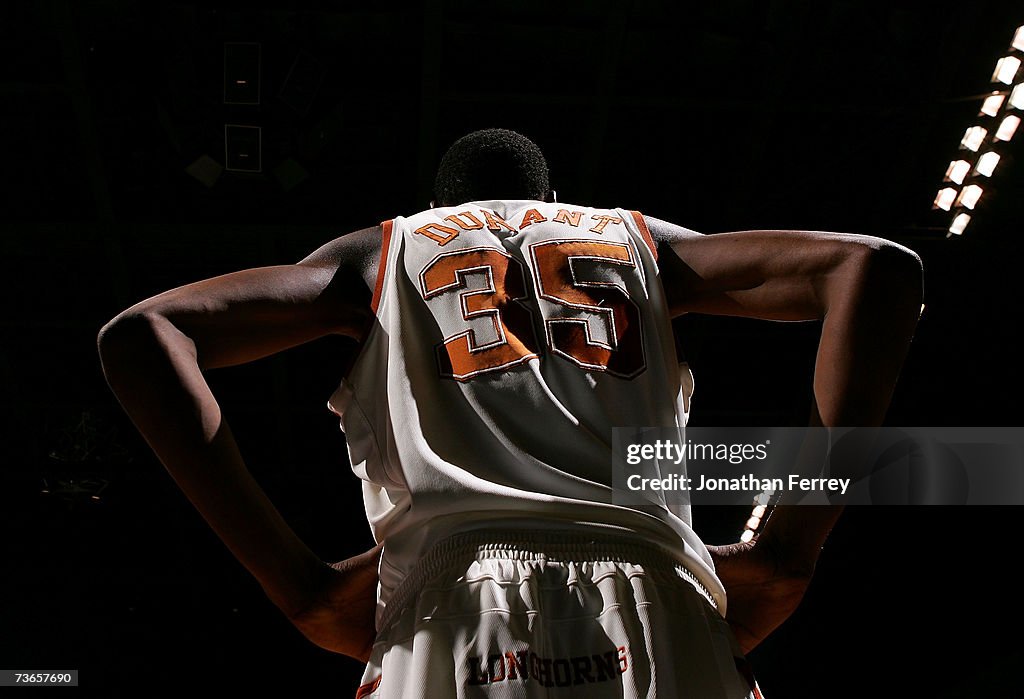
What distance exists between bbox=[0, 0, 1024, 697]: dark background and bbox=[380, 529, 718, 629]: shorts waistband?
4425 mm

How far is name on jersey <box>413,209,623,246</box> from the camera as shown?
1.37 meters

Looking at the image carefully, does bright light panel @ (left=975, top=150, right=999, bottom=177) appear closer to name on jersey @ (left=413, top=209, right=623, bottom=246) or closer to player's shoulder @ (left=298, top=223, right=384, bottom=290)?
name on jersey @ (left=413, top=209, right=623, bottom=246)

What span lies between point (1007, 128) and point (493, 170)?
5.02m

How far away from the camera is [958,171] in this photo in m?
5.90

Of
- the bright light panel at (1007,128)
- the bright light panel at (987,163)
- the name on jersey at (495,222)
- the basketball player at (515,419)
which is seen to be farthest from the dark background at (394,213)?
the basketball player at (515,419)

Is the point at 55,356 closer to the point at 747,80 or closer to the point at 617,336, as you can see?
the point at 747,80

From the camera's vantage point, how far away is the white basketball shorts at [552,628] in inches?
41.6

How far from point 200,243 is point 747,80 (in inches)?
142

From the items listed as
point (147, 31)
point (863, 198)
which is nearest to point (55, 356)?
point (147, 31)

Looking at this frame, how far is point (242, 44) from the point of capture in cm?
511

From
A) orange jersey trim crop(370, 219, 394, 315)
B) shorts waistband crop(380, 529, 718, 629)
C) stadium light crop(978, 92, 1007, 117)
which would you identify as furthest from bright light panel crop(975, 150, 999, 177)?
shorts waistband crop(380, 529, 718, 629)

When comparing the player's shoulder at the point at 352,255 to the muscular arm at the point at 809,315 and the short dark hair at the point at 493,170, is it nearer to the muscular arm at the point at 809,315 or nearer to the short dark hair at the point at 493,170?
the short dark hair at the point at 493,170

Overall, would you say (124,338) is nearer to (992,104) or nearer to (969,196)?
(992,104)

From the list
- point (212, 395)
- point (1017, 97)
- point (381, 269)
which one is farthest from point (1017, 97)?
point (212, 395)
